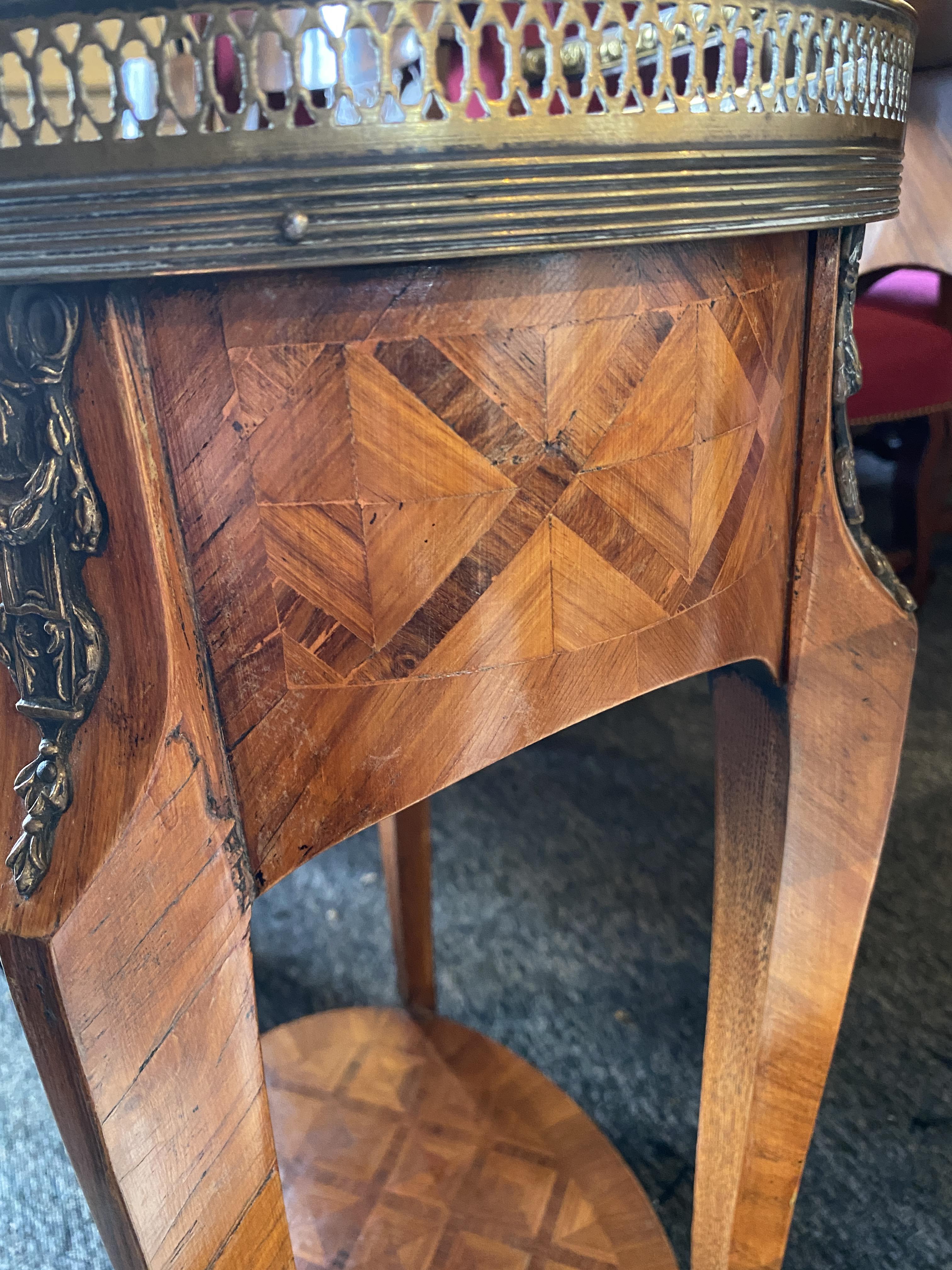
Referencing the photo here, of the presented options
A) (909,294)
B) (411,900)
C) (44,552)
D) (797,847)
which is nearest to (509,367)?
(44,552)

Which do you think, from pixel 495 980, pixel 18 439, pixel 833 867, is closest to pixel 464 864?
→ pixel 495 980

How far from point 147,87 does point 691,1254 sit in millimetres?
765

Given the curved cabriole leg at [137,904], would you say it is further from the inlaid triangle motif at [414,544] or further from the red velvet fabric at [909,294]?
the red velvet fabric at [909,294]

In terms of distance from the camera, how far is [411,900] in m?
0.87

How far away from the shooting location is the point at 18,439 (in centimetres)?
29

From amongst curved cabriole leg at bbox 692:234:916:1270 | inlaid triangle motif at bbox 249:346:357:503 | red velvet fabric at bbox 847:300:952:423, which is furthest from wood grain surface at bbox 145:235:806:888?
red velvet fabric at bbox 847:300:952:423

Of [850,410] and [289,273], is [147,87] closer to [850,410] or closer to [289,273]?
[289,273]

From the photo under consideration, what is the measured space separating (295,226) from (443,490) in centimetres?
9

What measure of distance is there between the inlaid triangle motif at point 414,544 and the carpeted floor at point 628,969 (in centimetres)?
67

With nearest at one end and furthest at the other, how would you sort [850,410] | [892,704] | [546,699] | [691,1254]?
[546,699]
[892,704]
[691,1254]
[850,410]

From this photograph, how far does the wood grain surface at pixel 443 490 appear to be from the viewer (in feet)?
0.99

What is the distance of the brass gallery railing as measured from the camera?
0.85ft

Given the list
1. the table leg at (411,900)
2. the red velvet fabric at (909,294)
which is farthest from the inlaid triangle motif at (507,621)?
the red velvet fabric at (909,294)

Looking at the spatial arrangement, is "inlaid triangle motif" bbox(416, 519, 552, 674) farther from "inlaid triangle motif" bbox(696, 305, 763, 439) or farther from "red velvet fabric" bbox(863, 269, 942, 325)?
"red velvet fabric" bbox(863, 269, 942, 325)
